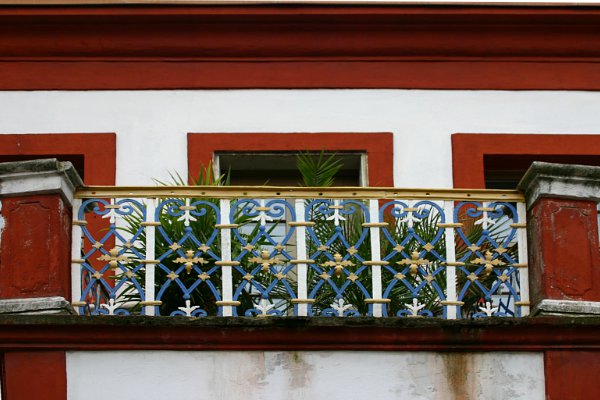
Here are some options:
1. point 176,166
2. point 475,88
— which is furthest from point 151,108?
point 475,88

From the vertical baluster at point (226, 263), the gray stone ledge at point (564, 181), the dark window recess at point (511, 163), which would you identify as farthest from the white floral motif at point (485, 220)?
the dark window recess at point (511, 163)

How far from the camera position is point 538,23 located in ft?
44.0

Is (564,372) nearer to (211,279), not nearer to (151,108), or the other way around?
(211,279)

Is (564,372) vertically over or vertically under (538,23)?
under

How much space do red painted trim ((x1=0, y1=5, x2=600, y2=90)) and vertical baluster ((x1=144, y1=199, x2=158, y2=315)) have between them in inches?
111

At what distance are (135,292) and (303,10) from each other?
302 cm

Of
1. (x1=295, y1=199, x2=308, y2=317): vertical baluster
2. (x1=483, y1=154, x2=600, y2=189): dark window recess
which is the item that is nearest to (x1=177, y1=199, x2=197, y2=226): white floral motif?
(x1=295, y1=199, x2=308, y2=317): vertical baluster

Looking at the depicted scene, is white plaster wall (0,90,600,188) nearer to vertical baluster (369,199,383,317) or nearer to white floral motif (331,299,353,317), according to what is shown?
vertical baluster (369,199,383,317)

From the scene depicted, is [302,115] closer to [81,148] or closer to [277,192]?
[81,148]

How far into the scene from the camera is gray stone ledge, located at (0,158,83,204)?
34.2 feet

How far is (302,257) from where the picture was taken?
34.7ft

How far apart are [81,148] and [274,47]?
5.12ft

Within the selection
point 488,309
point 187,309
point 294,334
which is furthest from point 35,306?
point 488,309

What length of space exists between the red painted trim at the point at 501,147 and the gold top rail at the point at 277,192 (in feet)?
6.96
